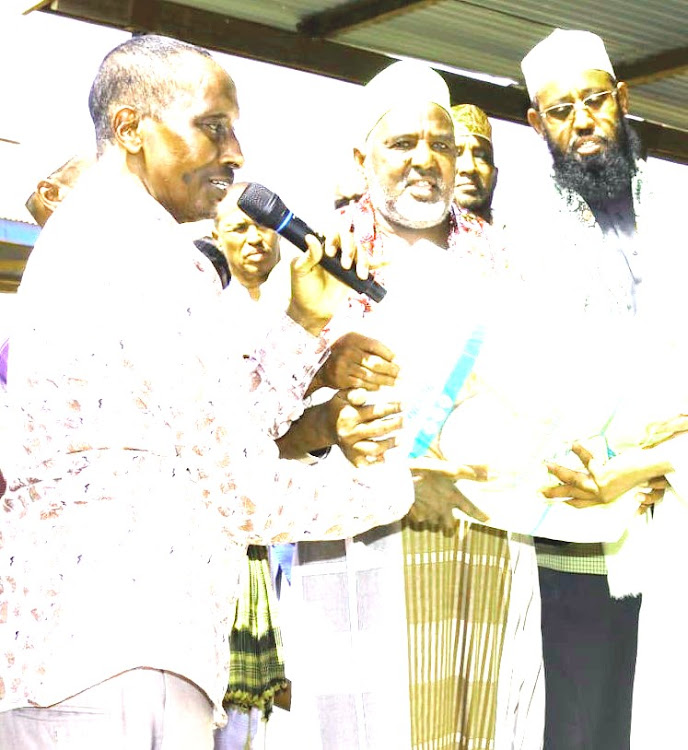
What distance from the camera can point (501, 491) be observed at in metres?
3.16

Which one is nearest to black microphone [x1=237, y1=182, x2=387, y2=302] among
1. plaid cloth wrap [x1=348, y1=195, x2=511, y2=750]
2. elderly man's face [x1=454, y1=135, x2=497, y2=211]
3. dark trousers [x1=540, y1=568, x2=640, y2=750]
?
plaid cloth wrap [x1=348, y1=195, x2=511, y2=750]

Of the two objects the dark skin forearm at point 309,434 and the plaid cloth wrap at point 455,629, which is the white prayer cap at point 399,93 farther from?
the plaid cloth wrap at point 455,629

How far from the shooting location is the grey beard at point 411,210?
365 cm

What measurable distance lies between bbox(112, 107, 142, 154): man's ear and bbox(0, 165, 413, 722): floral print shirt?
211 mm

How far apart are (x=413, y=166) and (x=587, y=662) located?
4.58 feet

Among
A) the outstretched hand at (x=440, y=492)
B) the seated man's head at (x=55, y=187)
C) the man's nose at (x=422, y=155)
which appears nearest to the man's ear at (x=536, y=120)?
the man's nose at (x=422, y=155)

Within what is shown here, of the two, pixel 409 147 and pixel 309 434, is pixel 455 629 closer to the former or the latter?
pixel 309 434

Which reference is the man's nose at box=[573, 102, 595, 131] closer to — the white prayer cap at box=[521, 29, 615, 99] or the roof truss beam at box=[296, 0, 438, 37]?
the white prayer cap at box=[521, 29, 615, 99]

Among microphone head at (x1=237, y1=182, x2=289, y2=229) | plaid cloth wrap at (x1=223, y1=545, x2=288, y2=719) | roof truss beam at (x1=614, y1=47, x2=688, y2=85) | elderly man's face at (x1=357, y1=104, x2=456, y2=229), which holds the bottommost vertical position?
plaid cloth wrap at (x1=223, y1=545, x2=288, y2=719)

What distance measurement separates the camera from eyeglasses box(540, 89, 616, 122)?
3.96m

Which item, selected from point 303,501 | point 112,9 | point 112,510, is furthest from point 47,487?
point 112,9

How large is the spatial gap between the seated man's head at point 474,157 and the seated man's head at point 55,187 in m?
1.28

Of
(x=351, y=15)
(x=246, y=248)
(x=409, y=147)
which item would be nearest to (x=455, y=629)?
(x=409, y=147)

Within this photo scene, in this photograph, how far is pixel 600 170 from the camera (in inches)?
156
